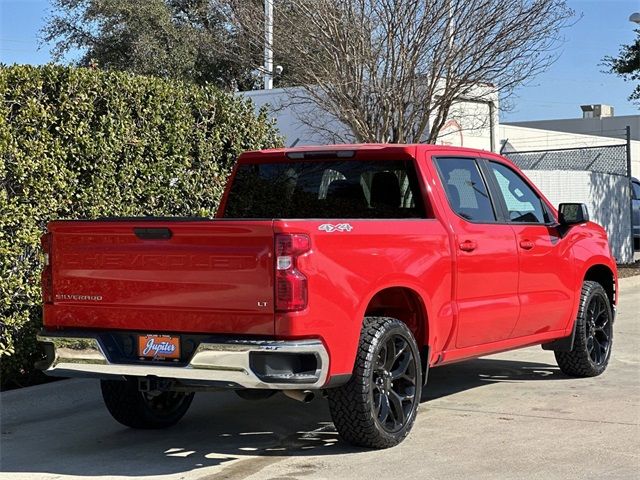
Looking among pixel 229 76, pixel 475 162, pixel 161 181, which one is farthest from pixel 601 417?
pixel 229 76

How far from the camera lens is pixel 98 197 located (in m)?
8.83

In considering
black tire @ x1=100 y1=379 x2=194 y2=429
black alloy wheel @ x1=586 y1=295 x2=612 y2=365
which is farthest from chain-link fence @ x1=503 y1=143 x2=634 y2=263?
black tire @ x1=100 y1=379 x2=194 y2=429

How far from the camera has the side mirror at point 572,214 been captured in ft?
27.5

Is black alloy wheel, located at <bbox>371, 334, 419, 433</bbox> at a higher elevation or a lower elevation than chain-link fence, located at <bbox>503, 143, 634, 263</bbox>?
lower

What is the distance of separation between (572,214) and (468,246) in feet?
5.32

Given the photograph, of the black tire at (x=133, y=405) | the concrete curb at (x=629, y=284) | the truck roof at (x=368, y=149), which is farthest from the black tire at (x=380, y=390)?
the concrete curb at (x=629, y=284)

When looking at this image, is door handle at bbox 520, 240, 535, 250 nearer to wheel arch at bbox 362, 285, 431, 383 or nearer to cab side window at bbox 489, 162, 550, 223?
cab side window at bbox 489, 162, 550, 223

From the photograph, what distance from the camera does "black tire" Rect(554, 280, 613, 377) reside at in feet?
28.5

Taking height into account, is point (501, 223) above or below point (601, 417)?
above

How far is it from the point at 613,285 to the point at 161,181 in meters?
4.33

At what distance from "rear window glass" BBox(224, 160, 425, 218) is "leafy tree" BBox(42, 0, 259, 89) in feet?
77.7

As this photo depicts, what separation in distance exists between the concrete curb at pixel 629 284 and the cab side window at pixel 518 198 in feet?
29.0

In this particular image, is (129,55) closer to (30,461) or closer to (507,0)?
(507,0)

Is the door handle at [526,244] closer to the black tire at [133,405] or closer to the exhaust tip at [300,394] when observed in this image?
the exhaust tip at [300,394]
